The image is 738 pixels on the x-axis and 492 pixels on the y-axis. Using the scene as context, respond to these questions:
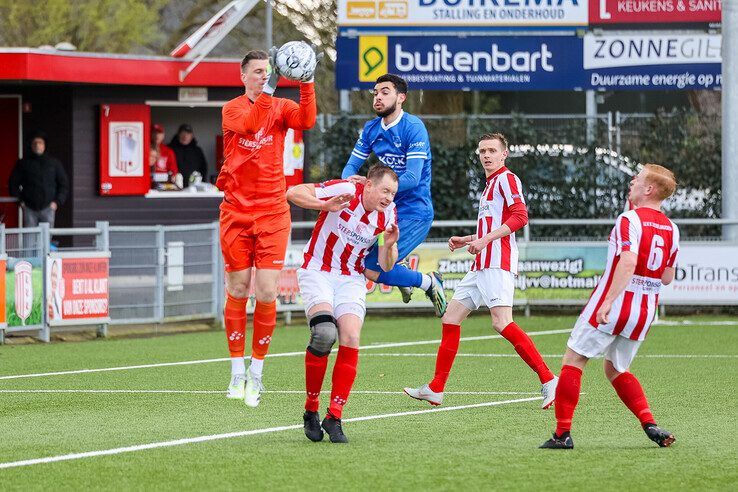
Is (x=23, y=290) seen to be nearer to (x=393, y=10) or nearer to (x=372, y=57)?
(x=372, y=57)

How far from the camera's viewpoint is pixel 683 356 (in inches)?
563

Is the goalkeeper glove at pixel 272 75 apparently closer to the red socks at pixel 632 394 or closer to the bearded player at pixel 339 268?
the bearded player at pixel 339 268

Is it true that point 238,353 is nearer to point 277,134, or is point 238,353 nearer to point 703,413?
point 277,134

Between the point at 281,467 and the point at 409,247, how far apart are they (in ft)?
11.0

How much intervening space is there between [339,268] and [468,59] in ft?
47.5

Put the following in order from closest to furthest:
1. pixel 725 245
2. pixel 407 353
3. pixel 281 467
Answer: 1. pixel 281 467
2. pixel 407 353
3. pixel 725 245

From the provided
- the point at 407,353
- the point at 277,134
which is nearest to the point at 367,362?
the point at 407,353

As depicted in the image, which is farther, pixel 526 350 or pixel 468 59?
pixel 468 59

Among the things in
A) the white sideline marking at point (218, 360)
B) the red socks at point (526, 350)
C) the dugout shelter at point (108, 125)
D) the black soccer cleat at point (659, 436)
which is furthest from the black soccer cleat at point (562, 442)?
the dugout shelter at point (108, 125)

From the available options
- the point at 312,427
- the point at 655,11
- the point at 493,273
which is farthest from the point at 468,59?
the point at 312,427

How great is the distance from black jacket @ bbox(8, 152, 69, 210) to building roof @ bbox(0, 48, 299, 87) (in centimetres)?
115

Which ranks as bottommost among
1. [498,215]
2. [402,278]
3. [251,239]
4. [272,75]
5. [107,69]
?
[402,278]

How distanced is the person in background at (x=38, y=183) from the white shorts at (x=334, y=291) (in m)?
12.4

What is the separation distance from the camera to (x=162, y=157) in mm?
22406
